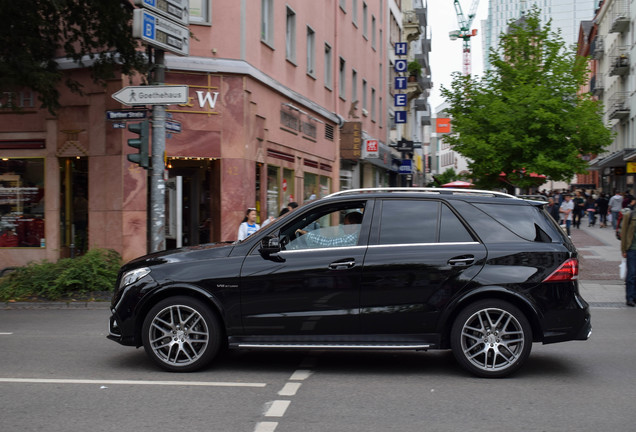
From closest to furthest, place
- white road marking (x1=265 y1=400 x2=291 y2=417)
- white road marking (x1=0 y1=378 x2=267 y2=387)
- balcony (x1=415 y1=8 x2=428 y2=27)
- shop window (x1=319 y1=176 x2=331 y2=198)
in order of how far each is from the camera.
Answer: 1. white road marking (x1=265 y1=400 x2=291 y2=417)
2. white road marking (x1=0 y1=378 x2=267 y2=387)
3. shop window (x1=319 y1=176 x2=331 y2=198)
4. balcony (x1=415 y1=8 x2=428 y2=27)

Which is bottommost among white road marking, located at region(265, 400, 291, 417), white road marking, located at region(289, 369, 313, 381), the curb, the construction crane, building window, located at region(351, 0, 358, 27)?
the curb

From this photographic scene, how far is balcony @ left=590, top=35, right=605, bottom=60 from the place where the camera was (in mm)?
58338

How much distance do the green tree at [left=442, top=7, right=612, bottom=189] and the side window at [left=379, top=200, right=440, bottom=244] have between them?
1385 cm

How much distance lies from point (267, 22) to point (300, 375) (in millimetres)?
14323

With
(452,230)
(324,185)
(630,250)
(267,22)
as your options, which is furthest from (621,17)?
(452,230)

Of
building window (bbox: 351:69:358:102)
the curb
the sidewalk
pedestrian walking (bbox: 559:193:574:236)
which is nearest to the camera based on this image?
the curb

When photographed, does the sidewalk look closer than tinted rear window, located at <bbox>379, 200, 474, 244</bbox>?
No

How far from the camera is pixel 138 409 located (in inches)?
215

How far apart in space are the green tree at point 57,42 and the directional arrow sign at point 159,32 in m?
1.88

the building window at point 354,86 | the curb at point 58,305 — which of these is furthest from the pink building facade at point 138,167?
the building window at point 354,86

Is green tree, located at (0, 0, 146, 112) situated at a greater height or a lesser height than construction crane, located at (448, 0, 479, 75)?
lesser

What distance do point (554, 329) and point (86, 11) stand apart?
11583 millimetres

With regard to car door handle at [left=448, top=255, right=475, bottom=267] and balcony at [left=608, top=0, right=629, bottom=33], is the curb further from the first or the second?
balcony at [left=608, top=0, right=629, bottom=33]

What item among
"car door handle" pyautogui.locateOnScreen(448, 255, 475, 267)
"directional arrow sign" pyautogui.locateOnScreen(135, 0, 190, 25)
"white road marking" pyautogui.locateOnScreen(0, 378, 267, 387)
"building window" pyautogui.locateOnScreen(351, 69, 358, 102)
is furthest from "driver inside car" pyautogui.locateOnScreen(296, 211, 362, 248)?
"building window" pyautogui.locateOnScreen(351, 69, 358, 102)
